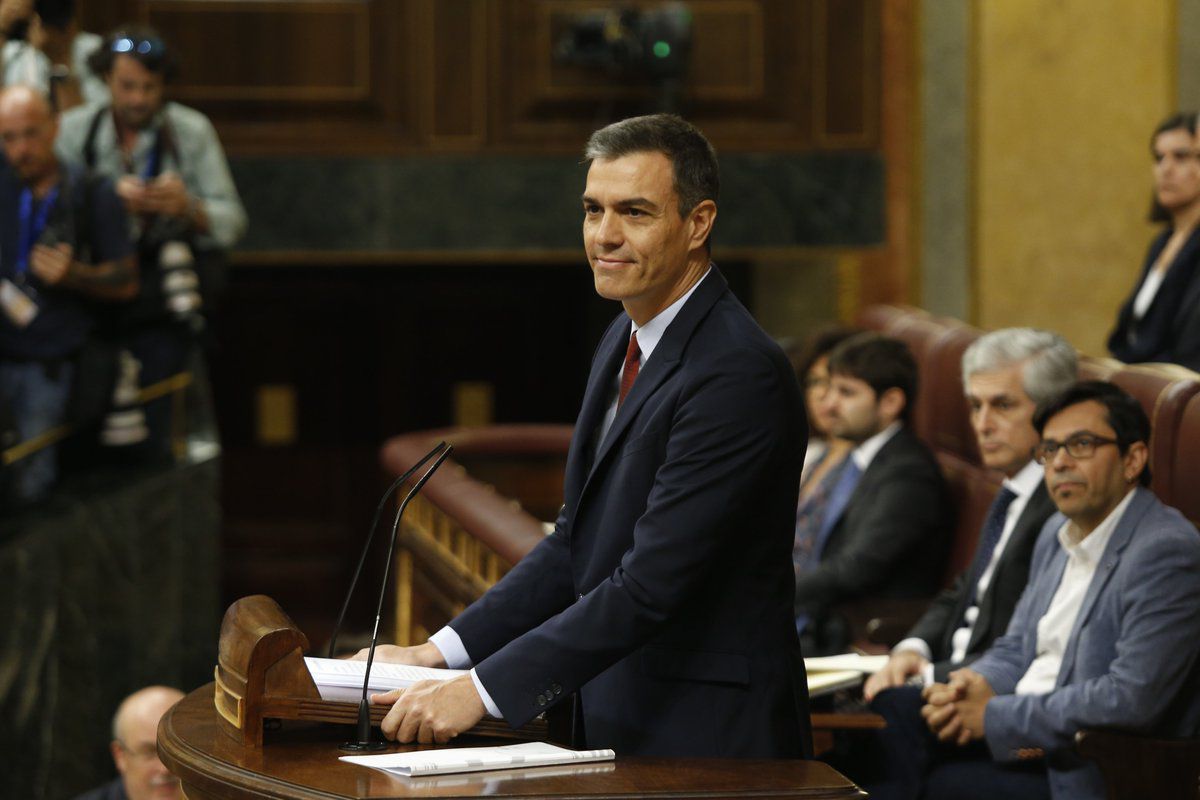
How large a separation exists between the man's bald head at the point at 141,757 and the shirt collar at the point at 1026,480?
6.08 feet

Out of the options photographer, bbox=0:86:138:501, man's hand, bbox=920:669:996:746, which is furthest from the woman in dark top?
photographer, bbox=0:86:138:501

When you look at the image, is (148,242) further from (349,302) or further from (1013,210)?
(1013,210)

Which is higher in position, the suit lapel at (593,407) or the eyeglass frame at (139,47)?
the eyeglass frame at (139,47)

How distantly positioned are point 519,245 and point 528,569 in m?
5.49

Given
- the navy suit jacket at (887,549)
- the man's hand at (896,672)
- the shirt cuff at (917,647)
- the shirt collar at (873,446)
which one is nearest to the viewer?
the man's hand at (896,672)

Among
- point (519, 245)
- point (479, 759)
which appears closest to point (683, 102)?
point (519, 245)

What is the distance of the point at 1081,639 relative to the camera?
3.22m

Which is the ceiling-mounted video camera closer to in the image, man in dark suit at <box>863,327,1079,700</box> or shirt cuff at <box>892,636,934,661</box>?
man in dark suit at <box>863,327,1079,700</box>

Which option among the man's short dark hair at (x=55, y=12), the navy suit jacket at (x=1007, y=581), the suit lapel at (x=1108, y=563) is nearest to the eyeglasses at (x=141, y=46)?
the man's short dark hair at (x=55, y=12)

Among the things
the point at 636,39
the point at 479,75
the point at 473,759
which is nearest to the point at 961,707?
the point at 473,759

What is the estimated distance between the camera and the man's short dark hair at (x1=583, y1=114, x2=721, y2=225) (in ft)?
7.48

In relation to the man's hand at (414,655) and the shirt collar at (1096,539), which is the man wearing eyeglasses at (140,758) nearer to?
the man's hand at (414,655)

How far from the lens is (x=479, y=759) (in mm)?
2059

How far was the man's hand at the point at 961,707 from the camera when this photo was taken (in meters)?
3.41
